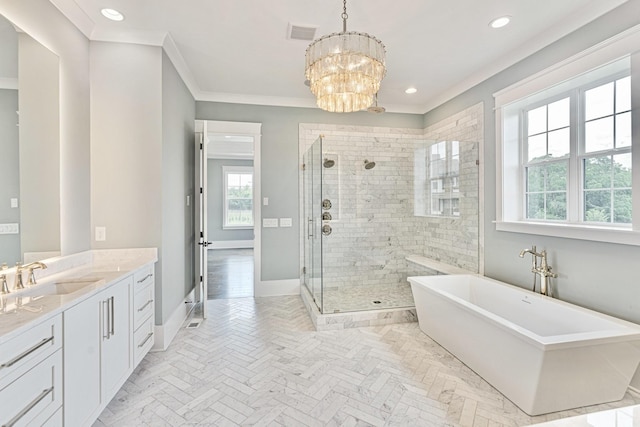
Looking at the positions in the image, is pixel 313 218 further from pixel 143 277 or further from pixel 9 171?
pixel 9 171

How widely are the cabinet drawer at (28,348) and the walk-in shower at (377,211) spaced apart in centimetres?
280

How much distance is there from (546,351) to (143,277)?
2.83 meters

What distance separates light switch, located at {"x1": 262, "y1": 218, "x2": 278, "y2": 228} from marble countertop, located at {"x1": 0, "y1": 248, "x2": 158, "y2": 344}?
1.88 meters

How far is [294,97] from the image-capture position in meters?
4.43

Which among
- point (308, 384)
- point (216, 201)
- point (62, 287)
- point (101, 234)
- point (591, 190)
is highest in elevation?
→ point (216, 201)

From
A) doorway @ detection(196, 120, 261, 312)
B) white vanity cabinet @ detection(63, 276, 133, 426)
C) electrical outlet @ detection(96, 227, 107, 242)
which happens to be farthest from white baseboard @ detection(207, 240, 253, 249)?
white vanity cabinet @ detection(63, 276, 133, 426)

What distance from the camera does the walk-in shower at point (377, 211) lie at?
13.3 ft

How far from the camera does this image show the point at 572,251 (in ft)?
8.45

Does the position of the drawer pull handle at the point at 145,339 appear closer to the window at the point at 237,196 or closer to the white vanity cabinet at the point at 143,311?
the white vanity cabinet at the point at 143,311

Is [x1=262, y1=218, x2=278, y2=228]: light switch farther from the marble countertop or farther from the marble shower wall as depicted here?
the marble countertop

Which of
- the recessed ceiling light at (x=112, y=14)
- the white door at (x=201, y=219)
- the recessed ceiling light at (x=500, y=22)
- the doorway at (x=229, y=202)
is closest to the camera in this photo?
the recessed ceiling light at (x=112, y=14)

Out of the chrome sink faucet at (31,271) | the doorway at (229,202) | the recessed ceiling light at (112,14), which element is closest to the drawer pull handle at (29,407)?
the chrome sink faucet at (31,271)

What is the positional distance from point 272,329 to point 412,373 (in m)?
1.53

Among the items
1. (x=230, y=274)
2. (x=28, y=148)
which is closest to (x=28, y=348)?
(x=28, y=148)
